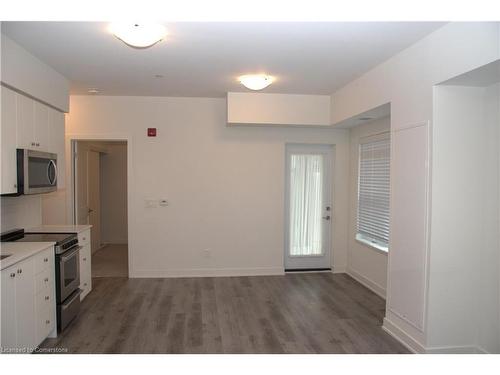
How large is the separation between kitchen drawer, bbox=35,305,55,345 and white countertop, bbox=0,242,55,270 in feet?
1.75

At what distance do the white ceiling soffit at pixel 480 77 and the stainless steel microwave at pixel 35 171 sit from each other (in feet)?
12.1

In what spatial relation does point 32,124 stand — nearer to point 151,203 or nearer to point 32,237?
point 32,237

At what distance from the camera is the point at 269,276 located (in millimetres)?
5527

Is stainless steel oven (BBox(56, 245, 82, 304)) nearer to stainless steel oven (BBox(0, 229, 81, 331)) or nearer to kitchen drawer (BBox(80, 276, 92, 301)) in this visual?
stainless steel oven (BBox(0, 229, 81, 331))

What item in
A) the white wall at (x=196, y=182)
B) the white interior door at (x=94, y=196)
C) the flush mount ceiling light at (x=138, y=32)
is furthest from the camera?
the white interior door at (x=94, y=196)

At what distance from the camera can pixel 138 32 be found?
267cm

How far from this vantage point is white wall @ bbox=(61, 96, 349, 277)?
17.5ft

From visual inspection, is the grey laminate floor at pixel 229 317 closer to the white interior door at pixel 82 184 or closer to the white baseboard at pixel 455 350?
the white baseboard at pixel 455 350

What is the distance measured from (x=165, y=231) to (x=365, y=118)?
10.8 feet

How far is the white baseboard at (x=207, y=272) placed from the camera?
17.7ft

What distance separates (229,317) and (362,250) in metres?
2.40

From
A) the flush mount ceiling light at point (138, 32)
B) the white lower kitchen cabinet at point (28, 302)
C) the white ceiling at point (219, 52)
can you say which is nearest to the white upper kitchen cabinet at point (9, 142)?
the white ceiling at point (219, 52)

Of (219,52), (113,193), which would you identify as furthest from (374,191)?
(113,193)

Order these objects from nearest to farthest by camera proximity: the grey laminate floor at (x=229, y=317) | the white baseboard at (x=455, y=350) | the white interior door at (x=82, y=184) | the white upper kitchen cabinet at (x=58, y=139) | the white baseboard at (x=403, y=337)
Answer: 1. the white baseboard at (x=455, y=350)
2. the white baseboard at (x=403, y=337)
3. the grey laminate floor at (x=229, y=317)
4. the white upper kitchen cabinet at (x=58, y=139)
5. the white interior door at (x=82, y=184)
